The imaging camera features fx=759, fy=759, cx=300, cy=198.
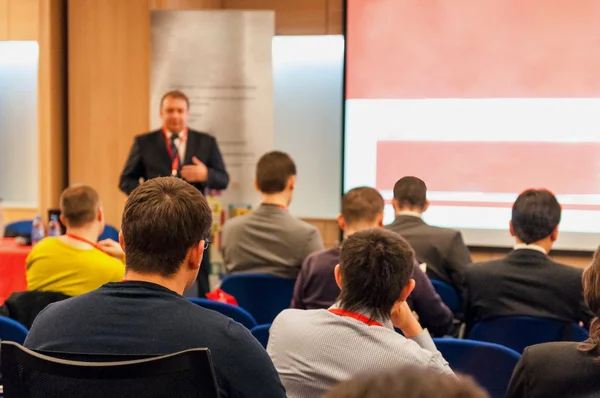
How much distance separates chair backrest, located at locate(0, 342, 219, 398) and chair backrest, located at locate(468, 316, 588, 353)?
1.87m

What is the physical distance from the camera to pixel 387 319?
2141 mm

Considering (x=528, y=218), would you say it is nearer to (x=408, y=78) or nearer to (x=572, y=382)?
(x=572, y=382)

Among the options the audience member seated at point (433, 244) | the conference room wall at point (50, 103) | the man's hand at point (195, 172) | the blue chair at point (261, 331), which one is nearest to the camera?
the blue chair at point (261, 331)

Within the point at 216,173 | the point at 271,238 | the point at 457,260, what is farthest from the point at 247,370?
the point at 216,173

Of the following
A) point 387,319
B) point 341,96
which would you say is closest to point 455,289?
point 387,319

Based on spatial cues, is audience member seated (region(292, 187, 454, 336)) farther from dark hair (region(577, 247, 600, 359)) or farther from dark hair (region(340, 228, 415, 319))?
dark hair (region(577, 247, 600, 359))

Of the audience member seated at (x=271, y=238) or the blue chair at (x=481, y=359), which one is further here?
the audience member seated at (x=271, y=238)

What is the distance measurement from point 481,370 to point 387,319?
406 millimetres

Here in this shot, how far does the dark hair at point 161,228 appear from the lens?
1717mm

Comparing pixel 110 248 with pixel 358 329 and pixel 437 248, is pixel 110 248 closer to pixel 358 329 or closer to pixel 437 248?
pixel 437 248

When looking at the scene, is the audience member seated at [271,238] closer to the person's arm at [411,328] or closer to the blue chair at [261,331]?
the blue chair at [261,331]

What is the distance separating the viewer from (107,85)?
6.48 meters

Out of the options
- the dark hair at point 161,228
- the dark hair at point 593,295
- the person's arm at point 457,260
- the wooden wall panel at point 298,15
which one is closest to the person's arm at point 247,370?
the dark hair at point 161,228

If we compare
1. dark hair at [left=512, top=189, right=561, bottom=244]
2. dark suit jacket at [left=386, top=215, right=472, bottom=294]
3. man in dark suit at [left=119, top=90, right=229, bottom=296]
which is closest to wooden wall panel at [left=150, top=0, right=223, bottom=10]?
man in dark suit at [left=119, top=90, right=229, bottom=296]
